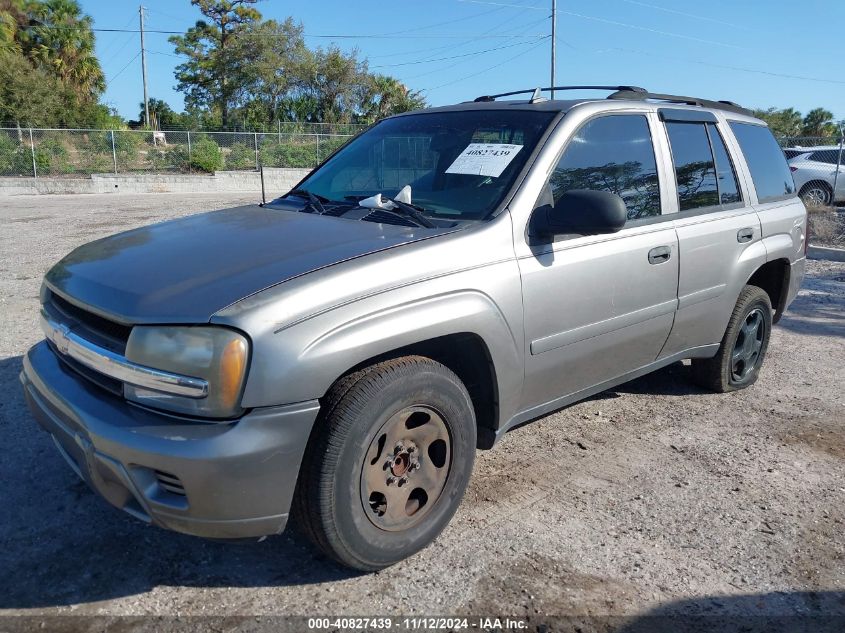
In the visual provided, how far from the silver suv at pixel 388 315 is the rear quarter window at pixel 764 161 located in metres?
0.40

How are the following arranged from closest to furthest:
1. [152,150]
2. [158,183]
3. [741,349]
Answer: [741,349], [158,183], [152,150]

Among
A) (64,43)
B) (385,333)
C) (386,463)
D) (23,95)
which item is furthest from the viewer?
(64,43)

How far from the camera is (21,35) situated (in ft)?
110

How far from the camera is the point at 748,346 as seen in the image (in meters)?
4.84

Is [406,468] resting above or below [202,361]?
below

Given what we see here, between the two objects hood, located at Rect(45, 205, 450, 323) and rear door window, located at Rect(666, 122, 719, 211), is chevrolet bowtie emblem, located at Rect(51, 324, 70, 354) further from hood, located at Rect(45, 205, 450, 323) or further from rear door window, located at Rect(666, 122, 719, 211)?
rear door window, located at Rect(666, 122, 719, 211)

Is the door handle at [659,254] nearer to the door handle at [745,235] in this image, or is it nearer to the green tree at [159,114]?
the door handle at [745,235]

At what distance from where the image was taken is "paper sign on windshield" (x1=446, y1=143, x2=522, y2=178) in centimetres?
331

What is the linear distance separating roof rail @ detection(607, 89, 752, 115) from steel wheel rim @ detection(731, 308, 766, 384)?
1.39 m

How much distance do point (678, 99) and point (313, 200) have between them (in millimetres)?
2385

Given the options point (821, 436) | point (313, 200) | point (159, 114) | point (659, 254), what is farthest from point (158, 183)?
point (159, 114)

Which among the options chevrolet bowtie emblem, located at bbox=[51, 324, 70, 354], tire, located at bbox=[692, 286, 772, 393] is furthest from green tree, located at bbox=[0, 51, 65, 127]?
tire, located at bbox=[692, 286, 772, 393]

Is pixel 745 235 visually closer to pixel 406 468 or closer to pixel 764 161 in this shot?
pixel 764 161

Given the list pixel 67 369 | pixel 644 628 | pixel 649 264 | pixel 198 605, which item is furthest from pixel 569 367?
pixel 67 369
